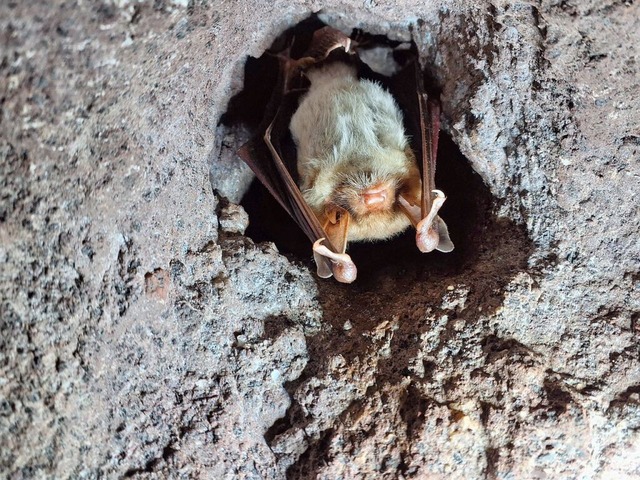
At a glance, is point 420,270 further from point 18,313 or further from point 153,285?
point 18,313

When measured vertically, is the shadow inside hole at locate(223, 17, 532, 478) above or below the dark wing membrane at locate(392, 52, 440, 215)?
below

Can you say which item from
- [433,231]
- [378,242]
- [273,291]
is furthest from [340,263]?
[378,242]

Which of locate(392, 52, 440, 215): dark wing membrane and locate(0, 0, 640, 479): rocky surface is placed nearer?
locate(0, 0, 640, 479): rocky surface

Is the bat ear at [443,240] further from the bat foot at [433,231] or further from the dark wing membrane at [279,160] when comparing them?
the dark wing membrane at [279,160]

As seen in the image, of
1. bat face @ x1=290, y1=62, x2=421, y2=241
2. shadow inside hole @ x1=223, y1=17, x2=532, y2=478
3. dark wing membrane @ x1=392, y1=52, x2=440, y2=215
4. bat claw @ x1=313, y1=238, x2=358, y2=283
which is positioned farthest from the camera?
bat face @ x1=290, y1=62, x2=421, y2=241

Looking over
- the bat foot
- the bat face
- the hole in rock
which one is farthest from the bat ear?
the bat face

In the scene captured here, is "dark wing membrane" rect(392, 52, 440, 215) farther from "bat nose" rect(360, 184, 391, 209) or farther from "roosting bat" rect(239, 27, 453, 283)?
"bat nose" rect(360, 184, 391, 209)

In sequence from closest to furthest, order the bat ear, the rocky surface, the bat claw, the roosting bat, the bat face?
the rocky surface, the bat claw, the bat ear, the roosting bat, the bat face
